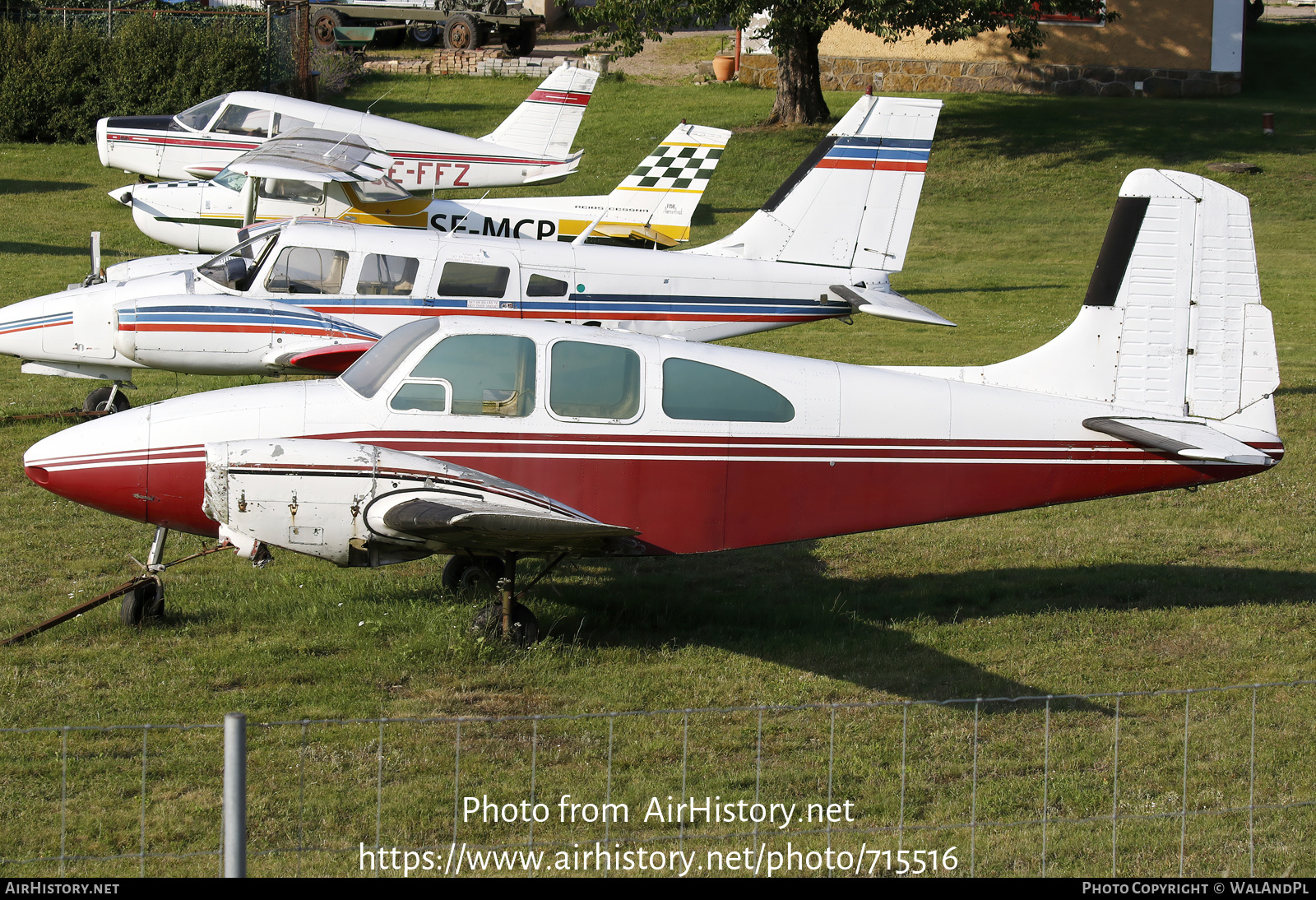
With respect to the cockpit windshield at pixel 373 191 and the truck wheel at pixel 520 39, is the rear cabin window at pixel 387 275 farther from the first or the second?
the truck wheel at pixel 520 39

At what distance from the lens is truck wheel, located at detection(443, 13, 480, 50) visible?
42.0 metres

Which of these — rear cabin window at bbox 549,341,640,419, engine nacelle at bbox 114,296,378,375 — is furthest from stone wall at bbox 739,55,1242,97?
rear cabin window at bbox 549,341,640,419

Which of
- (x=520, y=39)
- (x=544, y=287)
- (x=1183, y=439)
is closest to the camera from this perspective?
(x=1183, y=439)

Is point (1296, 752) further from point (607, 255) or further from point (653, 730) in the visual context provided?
point (607, 255)

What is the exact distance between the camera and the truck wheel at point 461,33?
Result: 41969mm

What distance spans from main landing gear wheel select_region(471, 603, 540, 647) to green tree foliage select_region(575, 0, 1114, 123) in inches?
1021

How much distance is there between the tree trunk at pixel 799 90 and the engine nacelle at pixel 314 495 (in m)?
30.1

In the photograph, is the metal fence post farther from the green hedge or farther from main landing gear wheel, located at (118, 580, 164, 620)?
the green hedge

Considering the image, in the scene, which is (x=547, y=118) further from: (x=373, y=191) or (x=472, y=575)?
(x=472, y=575)

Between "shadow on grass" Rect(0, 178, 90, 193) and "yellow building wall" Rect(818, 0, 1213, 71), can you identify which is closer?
"shadow on grass" Rect(0, 178, 90, 193)

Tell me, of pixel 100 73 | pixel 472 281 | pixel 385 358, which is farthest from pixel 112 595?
→ pixel 100 73

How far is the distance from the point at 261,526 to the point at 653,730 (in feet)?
8.11

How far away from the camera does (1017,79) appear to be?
4028 centimetres

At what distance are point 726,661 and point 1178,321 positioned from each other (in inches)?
153
